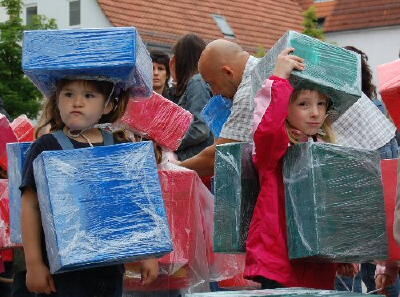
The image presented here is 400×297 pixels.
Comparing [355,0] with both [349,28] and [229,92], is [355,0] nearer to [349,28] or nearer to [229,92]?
[349,28]

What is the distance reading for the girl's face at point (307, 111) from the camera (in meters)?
4.80

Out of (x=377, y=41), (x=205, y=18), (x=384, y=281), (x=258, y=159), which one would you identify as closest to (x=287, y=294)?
(x=258, y=159)

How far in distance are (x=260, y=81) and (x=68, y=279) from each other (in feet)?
4.11

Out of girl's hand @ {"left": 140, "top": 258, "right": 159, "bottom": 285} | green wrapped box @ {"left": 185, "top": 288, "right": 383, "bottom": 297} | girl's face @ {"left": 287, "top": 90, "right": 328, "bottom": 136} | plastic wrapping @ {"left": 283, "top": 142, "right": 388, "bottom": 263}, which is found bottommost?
girl's hand @ {"left": 140, "top": 258, "right": 159, "bottom": 285}

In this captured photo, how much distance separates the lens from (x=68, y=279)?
14.9 feet

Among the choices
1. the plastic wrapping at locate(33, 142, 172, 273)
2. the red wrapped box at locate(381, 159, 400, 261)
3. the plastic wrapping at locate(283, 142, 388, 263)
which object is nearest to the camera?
the plastic wrapping at locate(33, 142, 172, 273)

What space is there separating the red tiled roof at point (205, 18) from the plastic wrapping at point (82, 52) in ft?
72.4

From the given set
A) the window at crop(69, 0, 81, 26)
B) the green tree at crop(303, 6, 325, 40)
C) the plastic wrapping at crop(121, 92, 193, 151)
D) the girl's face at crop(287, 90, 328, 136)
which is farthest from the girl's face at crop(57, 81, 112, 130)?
the window at crop(69, 0, 81, 26)

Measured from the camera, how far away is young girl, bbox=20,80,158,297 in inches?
179

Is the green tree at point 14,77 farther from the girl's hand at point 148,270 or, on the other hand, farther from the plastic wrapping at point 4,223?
the girl's hand at point 148,270

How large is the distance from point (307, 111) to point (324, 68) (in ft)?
0.72

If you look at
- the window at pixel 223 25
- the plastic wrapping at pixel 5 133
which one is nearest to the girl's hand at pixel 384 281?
the plastic wrapping at pixel 5 133

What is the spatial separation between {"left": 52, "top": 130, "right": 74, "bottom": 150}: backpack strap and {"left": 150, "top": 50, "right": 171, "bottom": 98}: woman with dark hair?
2.94 meters

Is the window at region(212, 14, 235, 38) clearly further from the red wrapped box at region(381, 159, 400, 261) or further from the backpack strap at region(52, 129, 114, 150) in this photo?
the backpack strap at region(52, 129, 114, 150)
